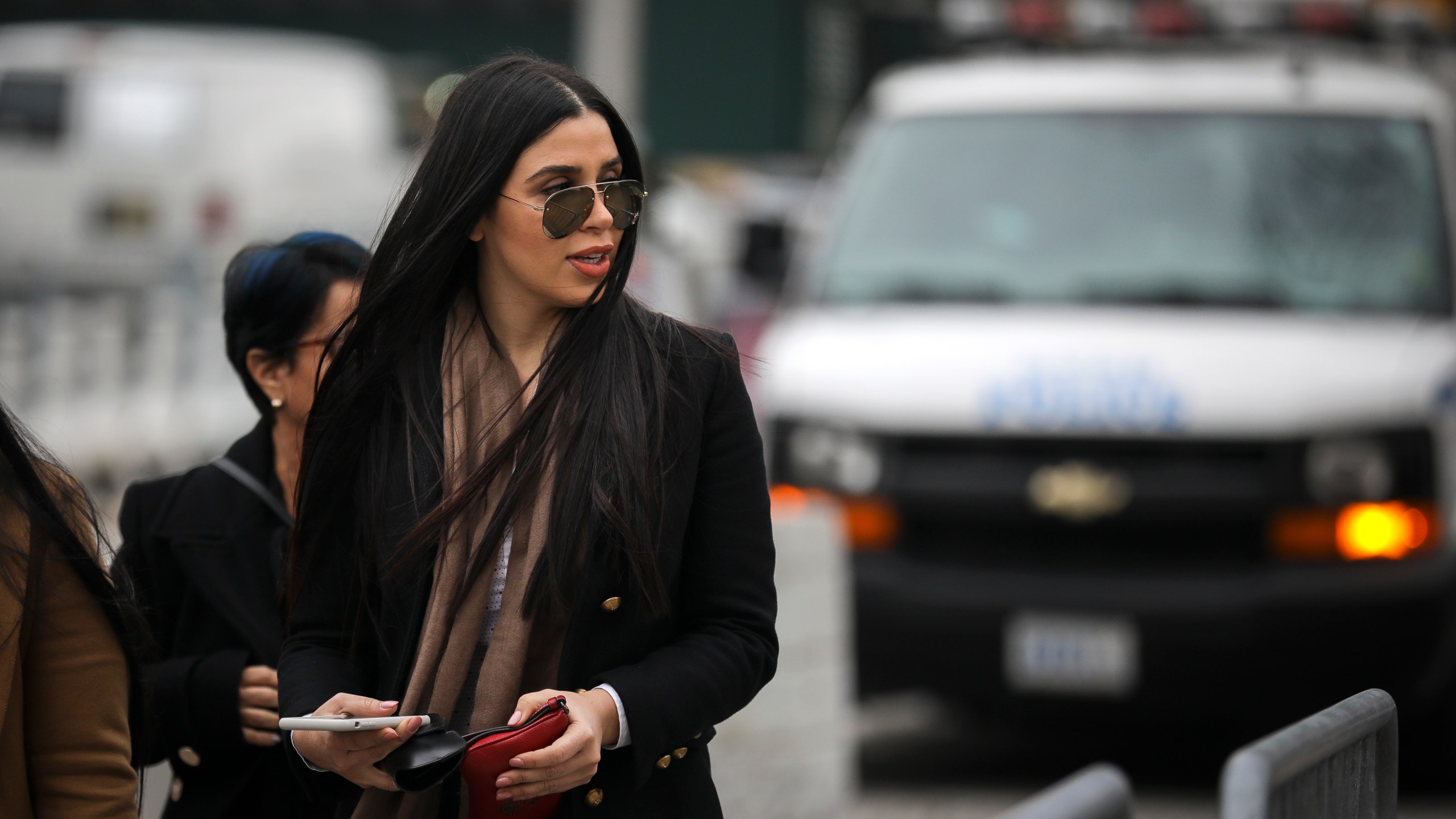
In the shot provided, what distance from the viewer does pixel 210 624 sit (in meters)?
2.96

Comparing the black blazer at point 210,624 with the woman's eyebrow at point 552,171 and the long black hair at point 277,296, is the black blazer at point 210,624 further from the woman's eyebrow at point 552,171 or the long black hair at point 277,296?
the woman's eyebrow at point 552,171

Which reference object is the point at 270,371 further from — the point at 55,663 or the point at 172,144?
the point at 172,144

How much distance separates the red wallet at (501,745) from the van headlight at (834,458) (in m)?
3.98

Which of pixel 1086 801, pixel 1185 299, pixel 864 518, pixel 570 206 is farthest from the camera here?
pixel 1185 299

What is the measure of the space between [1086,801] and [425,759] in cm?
77

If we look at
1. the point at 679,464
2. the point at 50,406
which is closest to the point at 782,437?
the point at 679,464

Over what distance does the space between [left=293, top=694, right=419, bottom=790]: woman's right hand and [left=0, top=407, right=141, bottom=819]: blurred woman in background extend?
0.23 metres

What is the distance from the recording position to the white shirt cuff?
2.24m

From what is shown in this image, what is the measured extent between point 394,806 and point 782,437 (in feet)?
13.2

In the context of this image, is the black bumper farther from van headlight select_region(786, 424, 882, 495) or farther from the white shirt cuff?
the white shirt cuff

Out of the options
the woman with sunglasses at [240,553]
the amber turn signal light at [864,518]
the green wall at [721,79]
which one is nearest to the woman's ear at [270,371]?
the woman with sunglasses at [240,553]

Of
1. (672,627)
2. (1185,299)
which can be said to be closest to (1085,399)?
(1185,299)

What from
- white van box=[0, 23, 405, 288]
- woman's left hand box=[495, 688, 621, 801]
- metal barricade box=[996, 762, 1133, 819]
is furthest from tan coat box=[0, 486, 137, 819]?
white van box=[0, 23, 405, 288]

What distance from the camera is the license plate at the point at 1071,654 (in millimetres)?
5801
